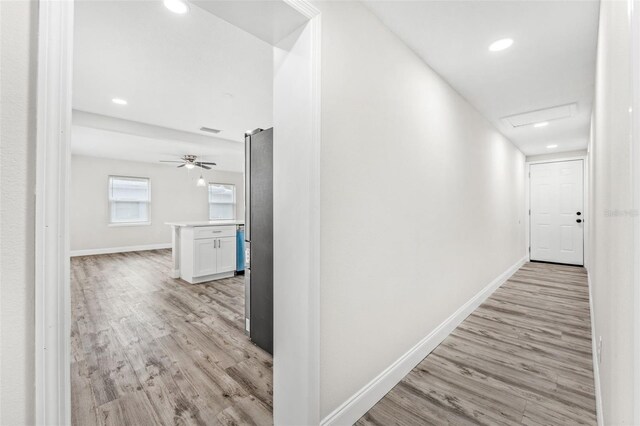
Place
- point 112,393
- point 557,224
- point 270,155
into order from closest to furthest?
point 112,393 → point 270,155 → point 557,224

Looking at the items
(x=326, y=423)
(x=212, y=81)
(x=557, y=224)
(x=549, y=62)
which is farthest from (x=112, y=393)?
(x=557, y=224)

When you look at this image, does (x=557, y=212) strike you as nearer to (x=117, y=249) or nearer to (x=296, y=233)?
(x=296, y=233)

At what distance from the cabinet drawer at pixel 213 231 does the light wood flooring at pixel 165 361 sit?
3.06 feet

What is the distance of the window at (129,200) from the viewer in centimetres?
769

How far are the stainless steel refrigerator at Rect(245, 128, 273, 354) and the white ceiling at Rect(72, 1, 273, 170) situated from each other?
2.80ft

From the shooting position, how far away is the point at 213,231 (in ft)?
15.8

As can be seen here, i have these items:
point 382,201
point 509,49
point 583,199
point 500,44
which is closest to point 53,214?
point 382,201

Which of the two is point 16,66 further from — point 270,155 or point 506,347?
point 506,347

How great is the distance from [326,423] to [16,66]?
1.88m

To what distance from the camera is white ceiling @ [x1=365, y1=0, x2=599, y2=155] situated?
5.95 ft

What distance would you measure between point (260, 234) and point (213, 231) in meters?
2.77

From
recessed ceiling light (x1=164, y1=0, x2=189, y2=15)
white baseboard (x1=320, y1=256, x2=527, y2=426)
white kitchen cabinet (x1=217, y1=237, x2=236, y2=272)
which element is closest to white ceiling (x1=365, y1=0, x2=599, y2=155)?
recessed ceiling light (x1=164, y1=0, x2=189, y2=15)

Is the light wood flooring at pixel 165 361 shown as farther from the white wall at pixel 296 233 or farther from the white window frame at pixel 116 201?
the white window frame at pixel 116 201

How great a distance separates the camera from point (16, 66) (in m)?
0.69
